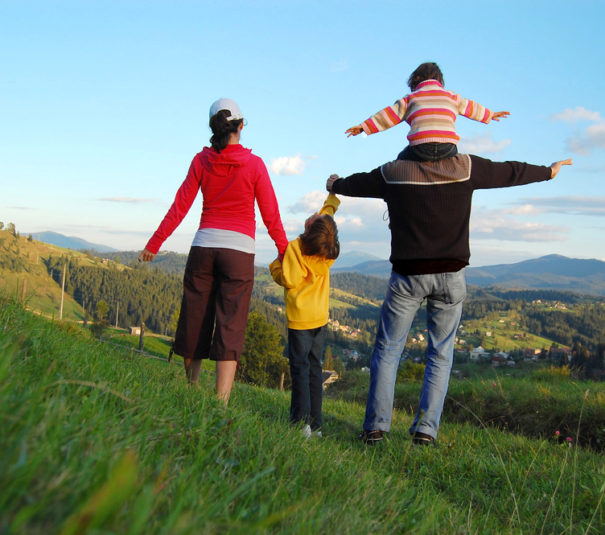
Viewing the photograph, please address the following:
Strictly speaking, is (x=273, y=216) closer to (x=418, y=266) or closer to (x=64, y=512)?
(x=418, y=266)

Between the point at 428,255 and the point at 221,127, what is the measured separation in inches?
85.9

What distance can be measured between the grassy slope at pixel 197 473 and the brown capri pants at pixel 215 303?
2.41 feet

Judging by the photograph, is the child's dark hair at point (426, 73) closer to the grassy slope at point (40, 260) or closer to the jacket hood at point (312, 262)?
the jacket hood at point (312, 262)

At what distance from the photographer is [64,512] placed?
1.07 m

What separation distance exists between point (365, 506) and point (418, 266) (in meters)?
2.42

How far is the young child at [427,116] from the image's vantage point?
397cm

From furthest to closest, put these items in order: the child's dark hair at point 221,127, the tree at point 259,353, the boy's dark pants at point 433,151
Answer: the tree at point 259,353, the child's dark hair at point 221,127, the boy's dark pants at point 433,151

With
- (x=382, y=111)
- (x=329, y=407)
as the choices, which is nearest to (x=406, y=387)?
(x=329, y=407)

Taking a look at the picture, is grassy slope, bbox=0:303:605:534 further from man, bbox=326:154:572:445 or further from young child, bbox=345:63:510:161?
young child, bbox=345:63:510:161

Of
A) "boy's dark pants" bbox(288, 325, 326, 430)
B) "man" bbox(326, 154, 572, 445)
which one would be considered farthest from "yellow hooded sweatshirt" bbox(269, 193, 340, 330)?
"man" bbox(326, 154, 572, 445)

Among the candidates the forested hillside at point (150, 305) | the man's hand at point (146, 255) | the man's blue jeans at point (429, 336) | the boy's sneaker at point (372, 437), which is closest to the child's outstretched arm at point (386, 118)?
the man's blue jeans at point (429, 336)

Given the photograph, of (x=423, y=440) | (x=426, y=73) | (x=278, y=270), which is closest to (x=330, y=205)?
(x=278, y=270)

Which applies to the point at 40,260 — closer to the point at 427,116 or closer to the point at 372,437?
the point at 372,437

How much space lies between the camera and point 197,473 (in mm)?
1617
